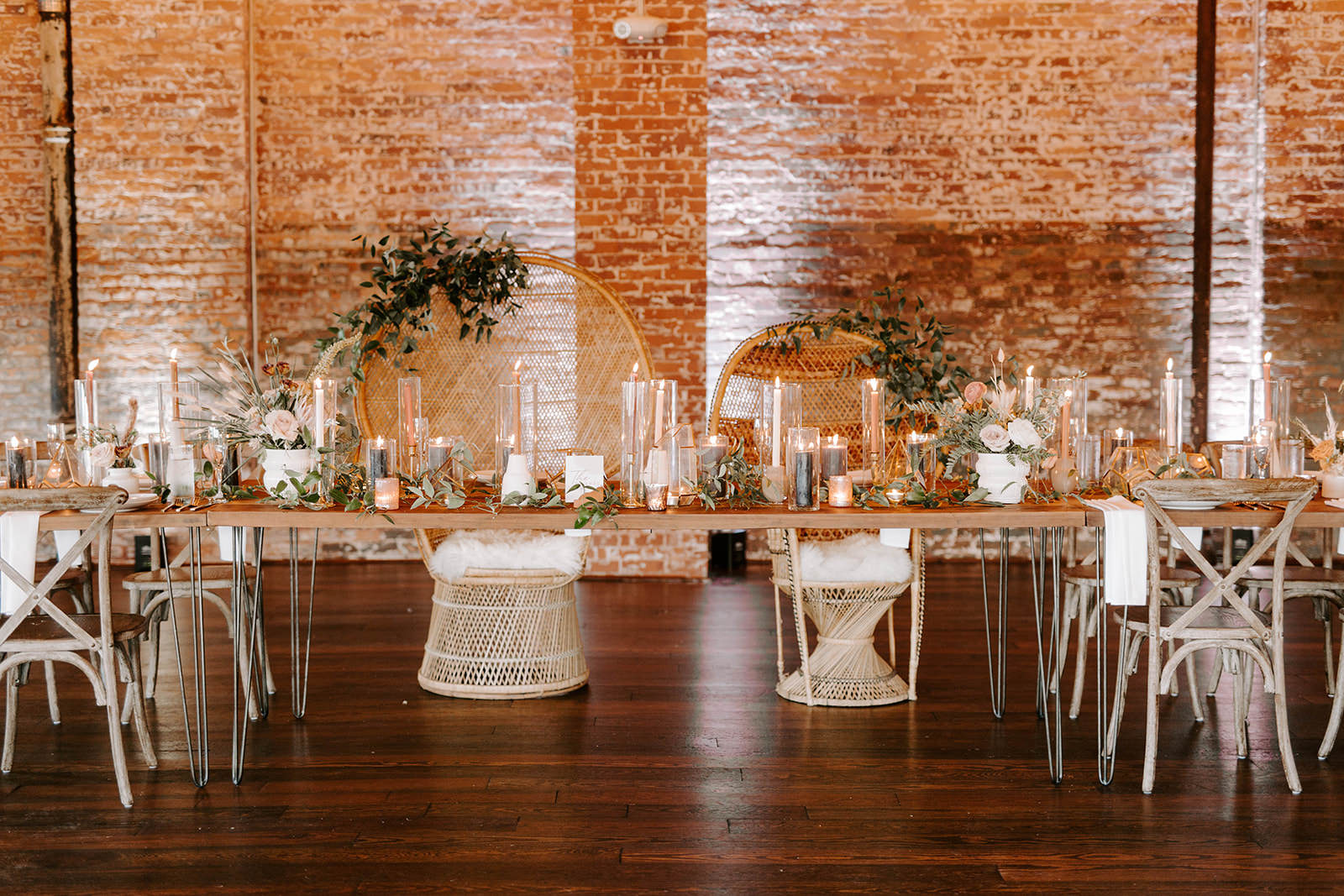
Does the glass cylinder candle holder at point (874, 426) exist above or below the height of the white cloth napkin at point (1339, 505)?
above

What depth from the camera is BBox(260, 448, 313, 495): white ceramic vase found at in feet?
11.0

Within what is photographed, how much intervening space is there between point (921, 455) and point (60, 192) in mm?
5377

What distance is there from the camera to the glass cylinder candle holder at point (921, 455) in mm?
3512

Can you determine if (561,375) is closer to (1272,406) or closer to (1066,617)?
(1066,617)

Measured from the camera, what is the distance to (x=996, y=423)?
3402 millimetres

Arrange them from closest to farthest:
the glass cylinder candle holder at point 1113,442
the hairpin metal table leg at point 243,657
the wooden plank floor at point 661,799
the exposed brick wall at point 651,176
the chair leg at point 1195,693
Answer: the wooden plank floor at point 661,799 < the hairpin metal table leg at point 243,657 < the glass cylinder candle holder at point 1113,442 < the chair leg at point 1195,693 < the exposed brick wall at point 651,176

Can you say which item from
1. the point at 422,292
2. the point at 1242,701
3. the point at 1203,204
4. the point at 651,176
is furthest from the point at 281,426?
the point at 1203,204

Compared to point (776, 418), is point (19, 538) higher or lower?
lower

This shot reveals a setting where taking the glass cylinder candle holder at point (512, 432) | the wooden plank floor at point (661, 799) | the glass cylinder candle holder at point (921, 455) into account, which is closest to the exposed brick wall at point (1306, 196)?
the wooden plank floor at point (661, 799)

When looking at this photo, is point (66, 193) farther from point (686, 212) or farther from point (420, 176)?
point (686, 212)

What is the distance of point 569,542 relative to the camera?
3984mm

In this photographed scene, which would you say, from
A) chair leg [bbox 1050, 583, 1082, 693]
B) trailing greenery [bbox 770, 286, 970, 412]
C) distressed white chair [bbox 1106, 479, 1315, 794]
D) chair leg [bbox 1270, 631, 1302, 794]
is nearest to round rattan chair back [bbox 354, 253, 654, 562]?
trailing greenery [bbox 770, 286, 970, 412]

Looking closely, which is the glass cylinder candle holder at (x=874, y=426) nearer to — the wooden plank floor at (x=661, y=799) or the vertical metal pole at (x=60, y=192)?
the wooden plank floor at (x=661, y=799)

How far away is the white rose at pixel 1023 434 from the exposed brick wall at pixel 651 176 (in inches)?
125
